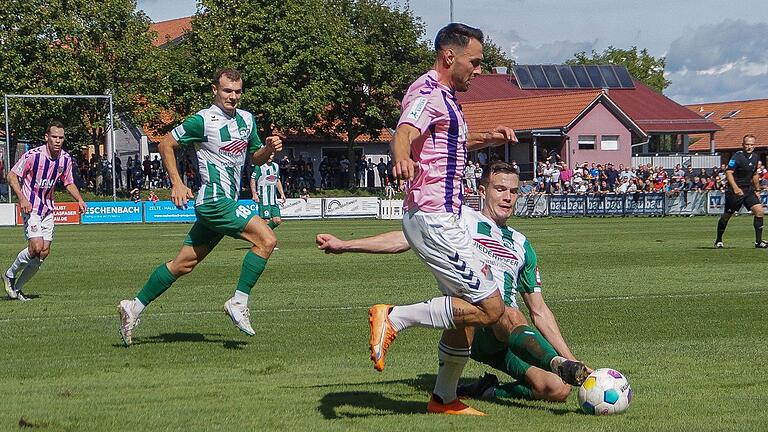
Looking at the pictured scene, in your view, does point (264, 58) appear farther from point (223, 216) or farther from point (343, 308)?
point (223, 216)

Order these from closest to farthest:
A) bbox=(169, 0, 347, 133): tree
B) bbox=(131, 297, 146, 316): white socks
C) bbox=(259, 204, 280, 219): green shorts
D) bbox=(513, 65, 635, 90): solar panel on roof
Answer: bbox=(131, 297, 146, 316): white socks → bbox=(259, 204, 280, 219): green shorts → bbox=(169, 0, 347, 133): tree → bbox=(513, 65, 635, 90): solar panel on roof

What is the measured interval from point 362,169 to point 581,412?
56.7 meters

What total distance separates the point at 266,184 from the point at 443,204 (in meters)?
18.8

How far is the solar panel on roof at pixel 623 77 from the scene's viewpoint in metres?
77.9

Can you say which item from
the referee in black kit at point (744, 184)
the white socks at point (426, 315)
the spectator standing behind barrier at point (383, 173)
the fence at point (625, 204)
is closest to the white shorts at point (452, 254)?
the white socks at point (426, 315)

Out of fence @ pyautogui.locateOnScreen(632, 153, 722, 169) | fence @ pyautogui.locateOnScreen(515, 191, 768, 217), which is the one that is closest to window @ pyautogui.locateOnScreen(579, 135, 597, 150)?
fence @ pyautogui.locateOnScreen(632, 153, 722, 169)

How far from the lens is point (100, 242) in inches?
1107

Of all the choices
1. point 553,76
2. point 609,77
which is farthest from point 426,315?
point 609,77

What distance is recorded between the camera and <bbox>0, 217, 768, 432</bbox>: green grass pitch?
650cm

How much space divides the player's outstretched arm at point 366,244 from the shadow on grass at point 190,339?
2.87 m

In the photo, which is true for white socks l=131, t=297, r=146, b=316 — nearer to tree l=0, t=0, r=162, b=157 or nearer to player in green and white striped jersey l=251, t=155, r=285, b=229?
player in green and white striped jersey l=251, t=155, r=285, b=229

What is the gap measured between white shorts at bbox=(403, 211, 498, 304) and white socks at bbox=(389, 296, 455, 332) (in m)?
0.12

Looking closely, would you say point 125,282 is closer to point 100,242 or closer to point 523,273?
point 523,273

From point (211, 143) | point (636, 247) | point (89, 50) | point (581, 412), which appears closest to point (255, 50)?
point (89, 50)
